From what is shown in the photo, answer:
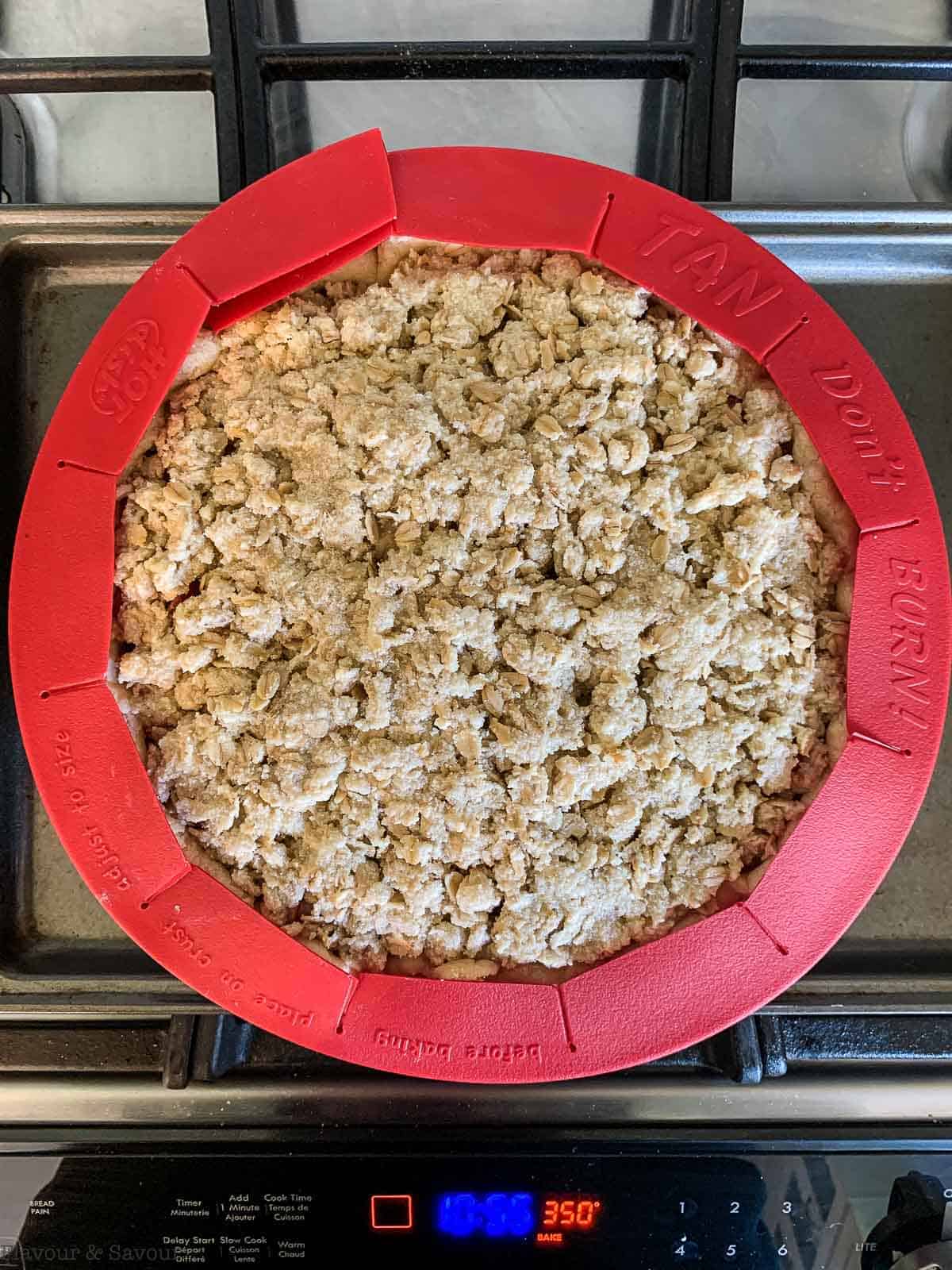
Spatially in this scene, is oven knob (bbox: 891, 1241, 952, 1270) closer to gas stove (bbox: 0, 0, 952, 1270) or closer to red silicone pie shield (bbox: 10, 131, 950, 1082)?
gas stove (bbox: 0, 0, 952, 1270)

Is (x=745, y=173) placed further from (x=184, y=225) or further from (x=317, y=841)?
(x=317, y=841)

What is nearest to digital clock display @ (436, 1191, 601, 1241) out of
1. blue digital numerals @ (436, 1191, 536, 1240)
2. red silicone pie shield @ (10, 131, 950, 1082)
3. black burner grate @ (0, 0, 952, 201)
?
blue digital numerals @ (436, 1191, 536, 1240)

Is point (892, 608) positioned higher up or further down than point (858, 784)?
higher up

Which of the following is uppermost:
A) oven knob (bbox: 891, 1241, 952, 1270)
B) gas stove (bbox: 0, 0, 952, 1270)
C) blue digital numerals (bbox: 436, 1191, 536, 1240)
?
gas stove (bbox: 0, 0, 952, 1270)

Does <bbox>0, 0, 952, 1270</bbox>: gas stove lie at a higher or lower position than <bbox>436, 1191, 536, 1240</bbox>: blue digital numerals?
higher

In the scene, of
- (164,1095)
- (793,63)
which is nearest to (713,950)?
(164,1095)

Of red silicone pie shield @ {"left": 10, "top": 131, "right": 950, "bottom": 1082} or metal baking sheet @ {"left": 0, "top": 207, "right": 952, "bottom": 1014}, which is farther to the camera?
metal baking sheet @ {"left": 0, "top": 207, "right": 952, "bottom": 1014}
